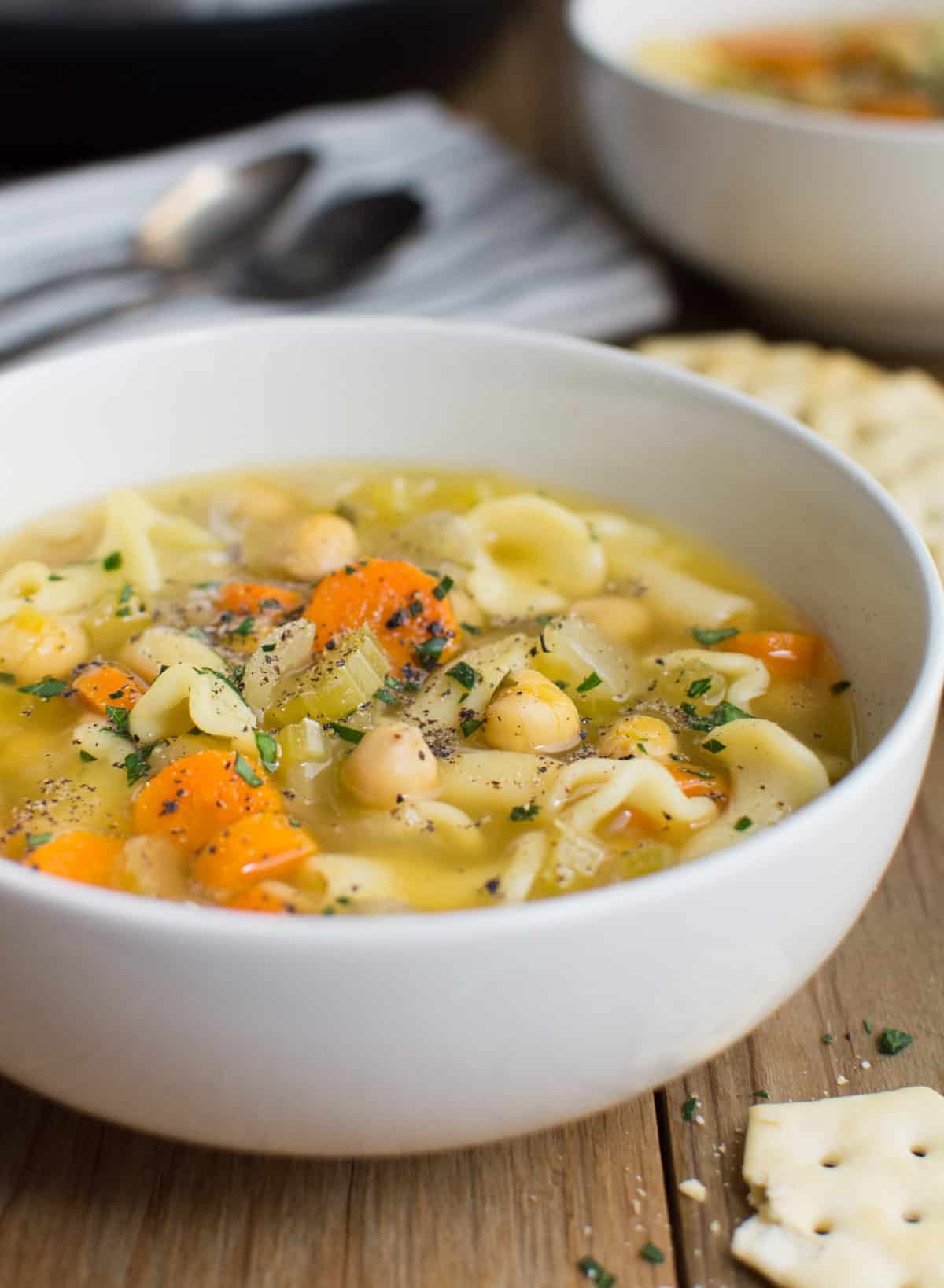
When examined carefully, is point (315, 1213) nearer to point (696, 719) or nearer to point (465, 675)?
point (465, 675)

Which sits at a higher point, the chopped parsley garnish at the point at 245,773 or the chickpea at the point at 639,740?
the chopped parsley garnish at the point at 245,773

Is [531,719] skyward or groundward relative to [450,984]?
groundward

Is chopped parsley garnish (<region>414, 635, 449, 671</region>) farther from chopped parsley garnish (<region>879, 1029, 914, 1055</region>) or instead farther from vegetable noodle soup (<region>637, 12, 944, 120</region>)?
vegetable noodle soup (<region>637, 12, 944, 120</region>)

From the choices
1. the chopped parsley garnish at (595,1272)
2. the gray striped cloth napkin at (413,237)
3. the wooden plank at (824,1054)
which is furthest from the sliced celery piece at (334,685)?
the gray striped cloth napkin at (413,237)

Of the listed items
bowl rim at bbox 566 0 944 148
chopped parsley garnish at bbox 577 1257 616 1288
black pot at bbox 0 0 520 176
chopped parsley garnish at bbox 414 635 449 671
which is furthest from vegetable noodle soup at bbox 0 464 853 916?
black pot at bbox 0 0 520 176

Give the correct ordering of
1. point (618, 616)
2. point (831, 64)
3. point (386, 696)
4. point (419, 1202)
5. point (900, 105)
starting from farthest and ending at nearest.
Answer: point (831, 64) < point (900, 105) < point (618, 616) < point (386, 696) < point (419, 1202)

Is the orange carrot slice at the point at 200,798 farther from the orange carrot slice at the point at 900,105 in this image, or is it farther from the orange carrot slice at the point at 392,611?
the orange carrot slice at the point at 900,105

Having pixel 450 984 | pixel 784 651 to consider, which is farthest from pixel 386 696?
pixel 450 984
